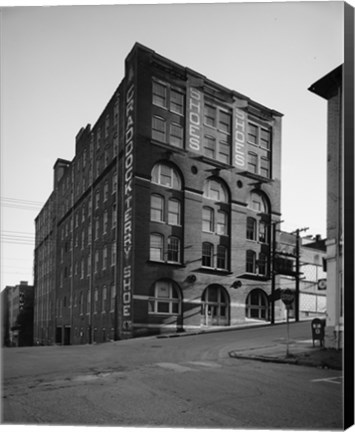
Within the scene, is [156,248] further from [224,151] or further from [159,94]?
[159,94]

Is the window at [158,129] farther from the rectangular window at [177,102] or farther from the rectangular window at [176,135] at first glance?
the rectangular window at [177,102]

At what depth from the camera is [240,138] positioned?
7754mm

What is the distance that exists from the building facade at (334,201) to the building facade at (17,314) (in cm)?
440

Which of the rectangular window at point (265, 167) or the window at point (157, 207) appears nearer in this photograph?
the window at point (157, 207)

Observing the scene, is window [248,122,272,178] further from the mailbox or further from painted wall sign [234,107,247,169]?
the mailbox

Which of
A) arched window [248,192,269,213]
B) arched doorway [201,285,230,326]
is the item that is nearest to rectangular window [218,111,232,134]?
arched window [248,192,269,213]

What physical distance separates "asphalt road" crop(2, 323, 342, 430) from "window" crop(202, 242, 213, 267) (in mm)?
953

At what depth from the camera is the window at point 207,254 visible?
7.22 m

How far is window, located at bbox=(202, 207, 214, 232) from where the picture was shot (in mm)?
7363

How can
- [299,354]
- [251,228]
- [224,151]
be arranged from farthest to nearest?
[299,354]
[224,151]
[251,228]

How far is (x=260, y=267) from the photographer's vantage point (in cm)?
730

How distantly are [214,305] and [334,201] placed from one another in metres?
2.17

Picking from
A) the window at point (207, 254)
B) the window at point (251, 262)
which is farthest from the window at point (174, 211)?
the window at point (251, 262)

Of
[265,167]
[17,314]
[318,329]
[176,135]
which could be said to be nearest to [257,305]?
[318,329]
